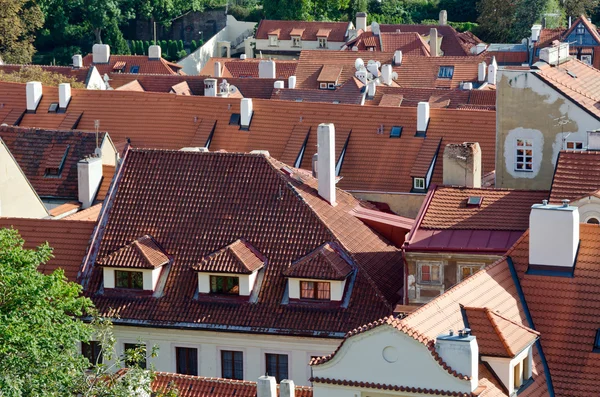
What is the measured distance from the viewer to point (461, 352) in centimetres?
3653

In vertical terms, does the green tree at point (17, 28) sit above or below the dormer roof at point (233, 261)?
below

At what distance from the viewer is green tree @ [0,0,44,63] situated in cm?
12388

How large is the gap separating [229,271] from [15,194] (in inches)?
461

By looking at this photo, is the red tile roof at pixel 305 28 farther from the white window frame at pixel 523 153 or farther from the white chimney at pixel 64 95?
the white window frame at pixel 523 153

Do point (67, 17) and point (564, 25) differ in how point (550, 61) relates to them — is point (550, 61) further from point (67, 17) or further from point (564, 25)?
point (67, 17)

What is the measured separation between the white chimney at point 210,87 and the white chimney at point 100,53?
86.0 ft

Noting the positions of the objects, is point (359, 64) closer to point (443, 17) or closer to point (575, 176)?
point (443, 17)

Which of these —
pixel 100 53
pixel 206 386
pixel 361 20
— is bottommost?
pixel 361 20

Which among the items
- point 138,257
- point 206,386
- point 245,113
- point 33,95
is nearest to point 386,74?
point 33,95

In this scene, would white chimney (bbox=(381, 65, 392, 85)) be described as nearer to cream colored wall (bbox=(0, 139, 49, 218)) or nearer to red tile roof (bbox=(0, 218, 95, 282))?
cream colored wall (bbox=(0, 139, 49, 218))

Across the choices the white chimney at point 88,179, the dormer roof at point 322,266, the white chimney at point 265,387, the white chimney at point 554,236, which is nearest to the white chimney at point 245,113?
the white chimney at point 88,179

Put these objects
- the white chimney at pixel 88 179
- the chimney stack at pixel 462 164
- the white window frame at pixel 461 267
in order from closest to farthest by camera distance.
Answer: the white window frame at pixel 461 267 < the chimney stack at pixel 462 164 < the white chimney at pixel 88 179

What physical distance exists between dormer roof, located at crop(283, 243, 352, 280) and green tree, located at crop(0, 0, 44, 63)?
76.0 metres

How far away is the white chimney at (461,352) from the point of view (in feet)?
120
